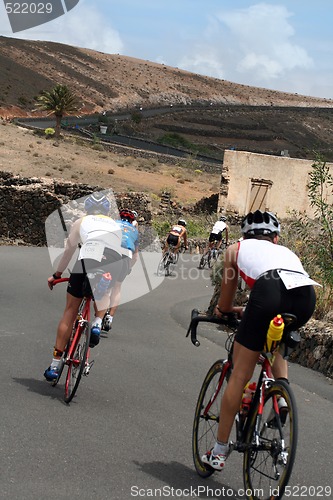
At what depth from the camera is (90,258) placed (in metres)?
7.81

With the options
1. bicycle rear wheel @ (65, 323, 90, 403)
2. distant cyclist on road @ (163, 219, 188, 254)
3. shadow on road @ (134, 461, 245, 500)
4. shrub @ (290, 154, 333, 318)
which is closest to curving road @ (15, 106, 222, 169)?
distant cyclist on road @ (163, 219, 188, 254)

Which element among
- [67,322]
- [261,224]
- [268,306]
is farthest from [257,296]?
[67,322]

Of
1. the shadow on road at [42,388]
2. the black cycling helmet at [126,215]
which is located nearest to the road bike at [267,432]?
the shadow on road at [42,388]

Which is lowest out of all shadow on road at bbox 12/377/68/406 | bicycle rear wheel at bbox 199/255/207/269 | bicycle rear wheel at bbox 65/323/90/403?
bicycle rear wheel at bbox 199/255/207/269

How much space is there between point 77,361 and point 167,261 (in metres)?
13.9

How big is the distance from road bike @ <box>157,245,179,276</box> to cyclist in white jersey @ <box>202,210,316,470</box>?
1556 centimetres

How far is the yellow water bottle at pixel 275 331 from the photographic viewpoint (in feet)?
16.3

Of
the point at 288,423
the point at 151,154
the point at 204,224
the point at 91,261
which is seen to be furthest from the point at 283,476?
the point at 151,154

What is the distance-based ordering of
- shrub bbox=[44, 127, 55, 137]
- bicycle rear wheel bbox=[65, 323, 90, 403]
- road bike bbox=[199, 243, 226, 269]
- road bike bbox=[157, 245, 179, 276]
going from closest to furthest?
bicycle rear wheel bbox=[65, 323, 90, 403] → road bike bbox=[157, 245, 179, 276] → road bike bbox=[199, 243, 226, 269] → shrub bbox=[44, 127, 55, 137]

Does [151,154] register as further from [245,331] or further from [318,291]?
[245,331]

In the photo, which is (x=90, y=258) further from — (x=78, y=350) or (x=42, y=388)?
(x=42, y=388)

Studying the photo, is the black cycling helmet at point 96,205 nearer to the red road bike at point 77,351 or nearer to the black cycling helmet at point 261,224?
the red road bike at point 77,351

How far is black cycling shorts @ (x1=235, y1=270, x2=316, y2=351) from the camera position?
16.5ft

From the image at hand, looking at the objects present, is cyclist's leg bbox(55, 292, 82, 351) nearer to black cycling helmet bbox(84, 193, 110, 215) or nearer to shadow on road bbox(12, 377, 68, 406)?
shadow on road bbox(12, 377, 68, 406)
